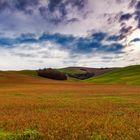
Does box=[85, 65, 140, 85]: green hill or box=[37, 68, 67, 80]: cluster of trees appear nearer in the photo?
box=[85, 65, 140, 85]: green hill

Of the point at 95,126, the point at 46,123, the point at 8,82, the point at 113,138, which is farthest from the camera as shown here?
the point at 8,82

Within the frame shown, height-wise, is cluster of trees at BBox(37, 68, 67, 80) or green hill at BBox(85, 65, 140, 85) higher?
cluster of trees at BBox(37, 68, 67, 80)

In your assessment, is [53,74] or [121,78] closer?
[53,74]

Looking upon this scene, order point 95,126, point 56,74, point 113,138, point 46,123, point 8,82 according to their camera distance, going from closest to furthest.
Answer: point 113,138 → point 95,126 → point 46,123 → point 8,82 → point 56,74

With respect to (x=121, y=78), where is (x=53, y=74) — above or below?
above

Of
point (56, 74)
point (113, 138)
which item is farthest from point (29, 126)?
point (56, 74)

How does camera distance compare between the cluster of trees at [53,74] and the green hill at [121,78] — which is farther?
the cluster of trees at [53,74]

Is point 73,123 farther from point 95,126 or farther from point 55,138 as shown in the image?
point 55,138

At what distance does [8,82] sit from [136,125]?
78.2 metres

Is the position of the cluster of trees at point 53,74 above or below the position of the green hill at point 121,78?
above

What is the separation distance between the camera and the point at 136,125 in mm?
16703

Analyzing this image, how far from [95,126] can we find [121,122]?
1.99 m

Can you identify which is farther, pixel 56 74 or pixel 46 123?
pixel 56 74

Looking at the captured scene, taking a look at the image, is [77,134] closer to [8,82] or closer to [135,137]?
[135,137]
